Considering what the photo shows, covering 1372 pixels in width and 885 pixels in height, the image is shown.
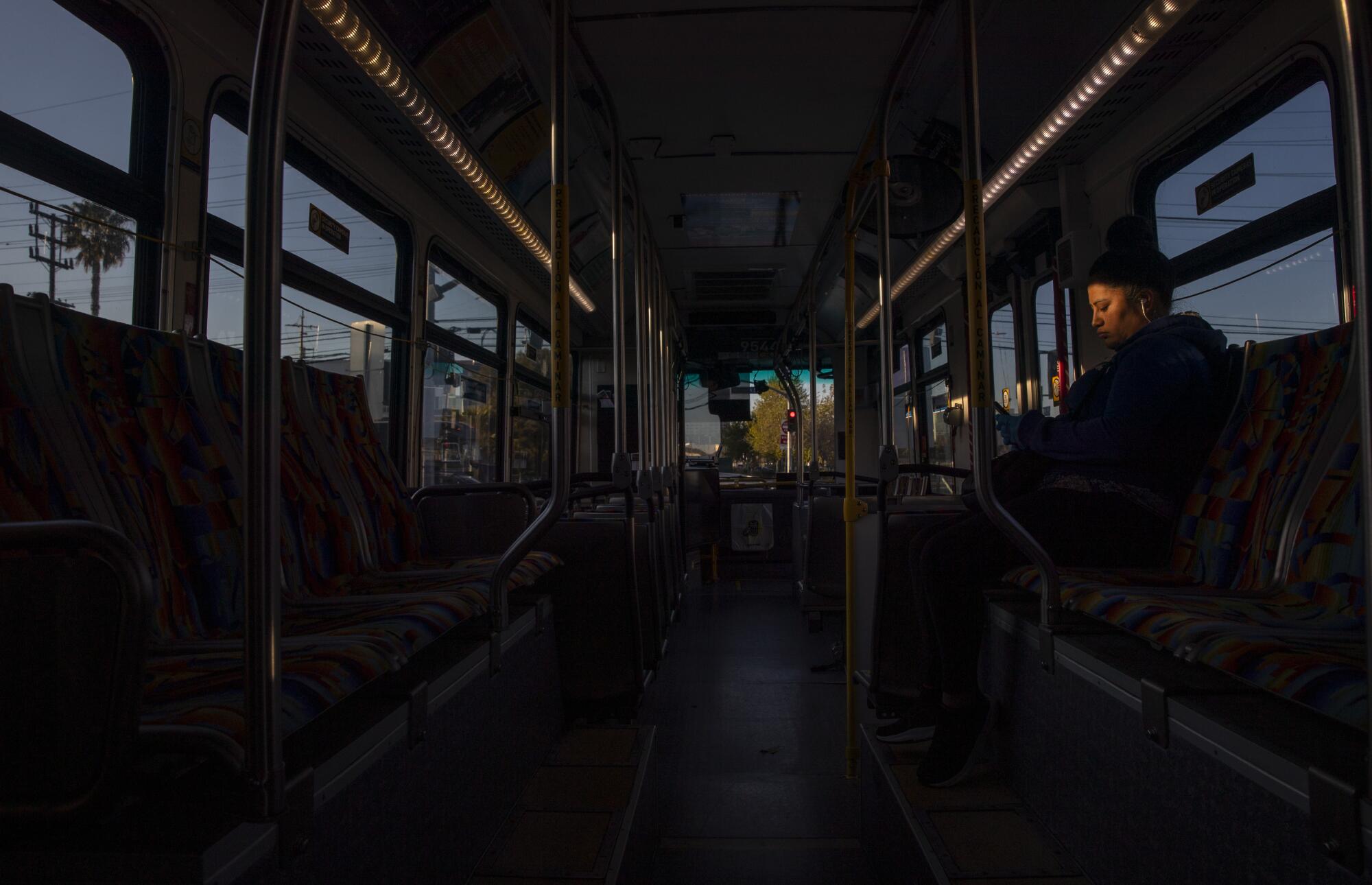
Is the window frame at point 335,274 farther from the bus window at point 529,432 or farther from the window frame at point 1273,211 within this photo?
the window frame at point 1273,211

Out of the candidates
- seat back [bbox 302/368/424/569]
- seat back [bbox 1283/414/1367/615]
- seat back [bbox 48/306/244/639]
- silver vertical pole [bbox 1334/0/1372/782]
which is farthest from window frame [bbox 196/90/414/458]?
seat back [bbox 1283/414/1367/615]

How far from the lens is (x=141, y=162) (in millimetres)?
2215

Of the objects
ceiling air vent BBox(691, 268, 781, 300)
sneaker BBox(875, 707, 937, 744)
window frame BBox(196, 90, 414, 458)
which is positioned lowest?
sneaker BBox(875, 707, 937, 744)

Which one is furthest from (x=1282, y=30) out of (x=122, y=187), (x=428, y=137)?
(x=122, y=187)

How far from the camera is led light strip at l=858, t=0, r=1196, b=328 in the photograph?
2.19 metres

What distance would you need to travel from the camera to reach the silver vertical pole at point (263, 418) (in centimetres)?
73

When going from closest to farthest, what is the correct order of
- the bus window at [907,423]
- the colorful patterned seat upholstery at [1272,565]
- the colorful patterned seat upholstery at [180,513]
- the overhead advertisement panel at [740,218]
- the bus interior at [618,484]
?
1. the bus interior at [618,484]
2. the colorful patterned seat upholstery at [1272,565]
3. the colorful patterned seat upholstery at [180,513]
4. the overhead advertisement panel at [740,218]
5. the bus window at [907,423]

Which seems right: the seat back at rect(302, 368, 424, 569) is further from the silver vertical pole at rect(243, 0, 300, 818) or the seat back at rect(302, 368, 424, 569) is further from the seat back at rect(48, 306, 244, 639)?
the silver vertical pole at rect(243, 0, 300, 818)

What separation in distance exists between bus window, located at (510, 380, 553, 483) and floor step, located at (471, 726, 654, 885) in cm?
441

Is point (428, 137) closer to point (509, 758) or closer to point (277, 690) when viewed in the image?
point (509, 758)

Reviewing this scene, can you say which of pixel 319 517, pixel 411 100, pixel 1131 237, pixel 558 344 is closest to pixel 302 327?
pixel 411 100

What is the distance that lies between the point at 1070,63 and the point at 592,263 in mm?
4113

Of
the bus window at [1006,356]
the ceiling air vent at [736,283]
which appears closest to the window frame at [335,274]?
the ceiling air vent at [736,283]

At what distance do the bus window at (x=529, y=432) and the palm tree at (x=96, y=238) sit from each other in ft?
13.0
